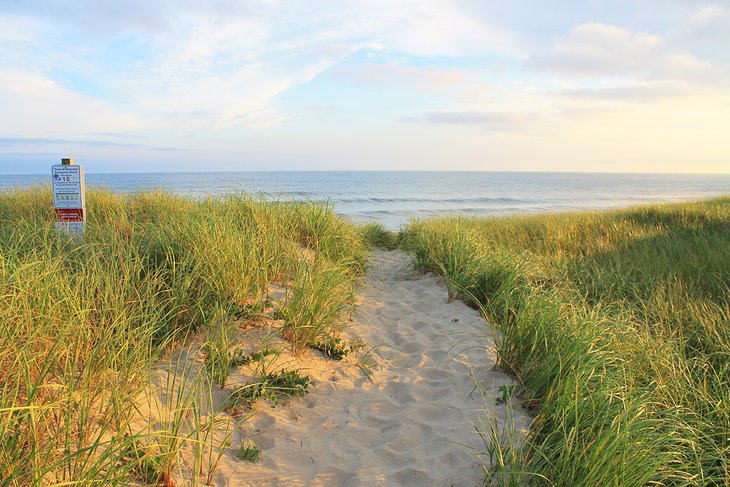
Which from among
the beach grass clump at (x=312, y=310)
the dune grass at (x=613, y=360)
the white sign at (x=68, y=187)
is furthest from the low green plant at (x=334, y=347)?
the white sign at (x=68, y=187)

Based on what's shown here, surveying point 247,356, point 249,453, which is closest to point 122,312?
point 247,356

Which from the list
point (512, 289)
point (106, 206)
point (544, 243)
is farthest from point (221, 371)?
point (544, 243)

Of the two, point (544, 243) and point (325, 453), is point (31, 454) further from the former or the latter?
point (544, 243)

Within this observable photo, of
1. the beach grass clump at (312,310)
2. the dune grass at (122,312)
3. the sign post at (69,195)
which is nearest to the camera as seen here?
the dune grass at (122,312)

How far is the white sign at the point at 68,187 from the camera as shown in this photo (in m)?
5.89

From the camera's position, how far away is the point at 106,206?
25.5 ft

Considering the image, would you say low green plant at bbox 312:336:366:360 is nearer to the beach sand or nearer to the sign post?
the beach sand

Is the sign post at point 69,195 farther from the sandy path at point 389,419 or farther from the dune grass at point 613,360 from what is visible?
the dune grass at point 613,360

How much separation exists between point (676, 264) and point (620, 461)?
597cm

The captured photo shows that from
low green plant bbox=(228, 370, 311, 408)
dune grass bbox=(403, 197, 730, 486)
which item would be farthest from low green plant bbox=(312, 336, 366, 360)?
dune grass bbox=(403, 197, 730, 486)

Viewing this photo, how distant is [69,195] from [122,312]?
3.76 metres

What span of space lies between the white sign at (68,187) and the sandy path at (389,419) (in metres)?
4.05

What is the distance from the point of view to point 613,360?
3547 mm

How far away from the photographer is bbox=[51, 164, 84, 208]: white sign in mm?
5887
